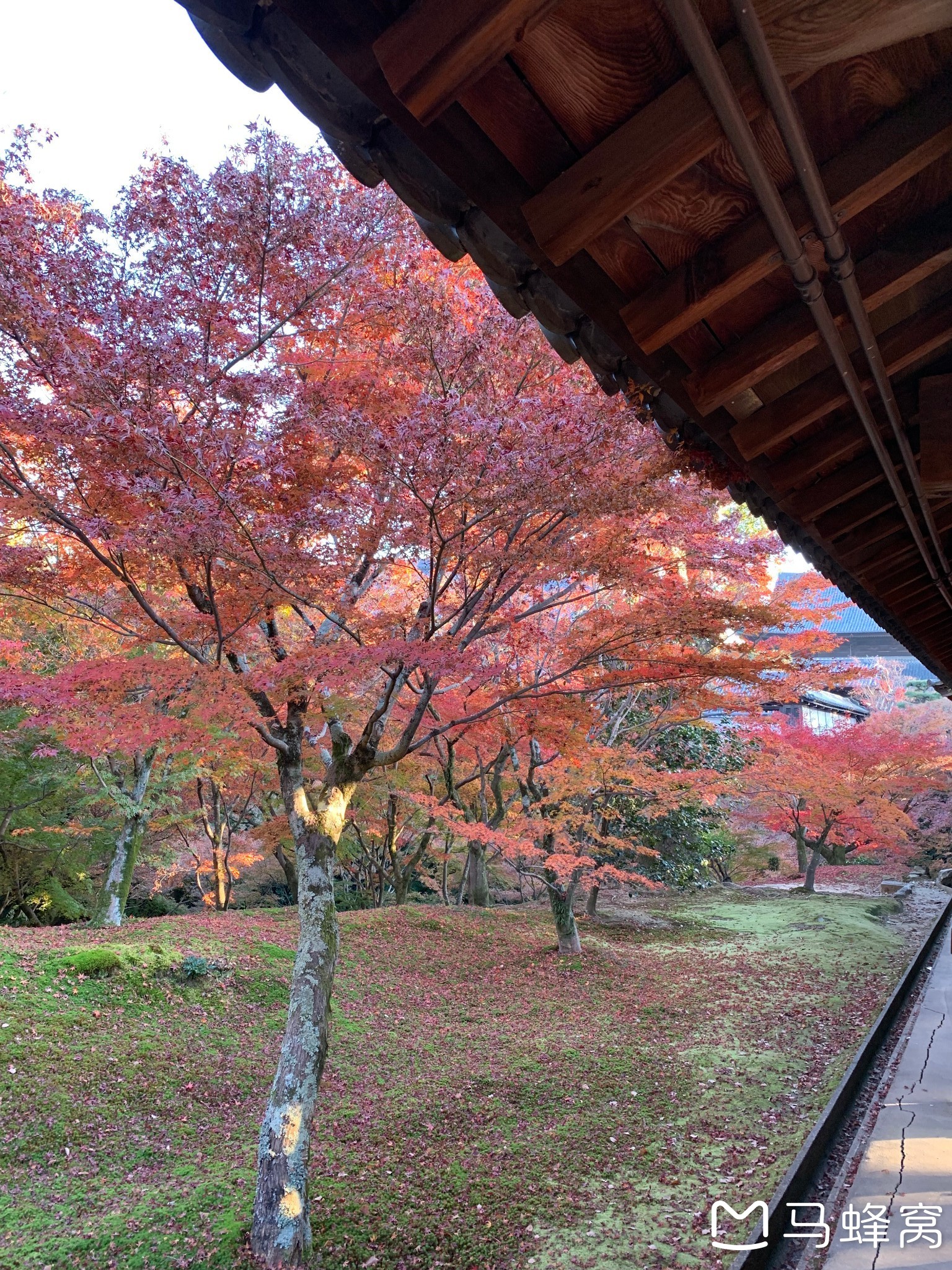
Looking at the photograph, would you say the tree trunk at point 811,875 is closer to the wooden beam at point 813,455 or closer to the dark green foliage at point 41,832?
the dark green foliage at point 41,832

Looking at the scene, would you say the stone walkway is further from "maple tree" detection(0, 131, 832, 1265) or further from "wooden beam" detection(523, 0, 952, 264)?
"wooden beam" detection(523, 0, 952, 264)

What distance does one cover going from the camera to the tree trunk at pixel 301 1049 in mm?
4137

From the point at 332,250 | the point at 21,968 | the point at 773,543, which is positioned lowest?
the point at 21,968

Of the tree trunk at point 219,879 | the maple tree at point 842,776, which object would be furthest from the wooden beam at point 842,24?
the tree trunk at point 219,879

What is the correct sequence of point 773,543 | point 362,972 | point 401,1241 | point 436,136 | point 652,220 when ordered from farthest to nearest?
point 362,972, point 773,543, point 401,1241, point 652,220, point 436,136

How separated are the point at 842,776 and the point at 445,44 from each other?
635 inches

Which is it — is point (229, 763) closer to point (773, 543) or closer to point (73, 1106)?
point (73, 1106)

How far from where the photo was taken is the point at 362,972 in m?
9.74

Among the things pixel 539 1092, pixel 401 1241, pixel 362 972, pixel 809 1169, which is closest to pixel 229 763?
pixel 362 972

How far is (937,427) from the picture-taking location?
2.09 metres

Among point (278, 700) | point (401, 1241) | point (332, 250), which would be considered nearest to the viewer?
point (401, 1241)

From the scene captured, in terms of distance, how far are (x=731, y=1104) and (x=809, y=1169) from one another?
1408mm

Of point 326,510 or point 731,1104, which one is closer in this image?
point 326,510

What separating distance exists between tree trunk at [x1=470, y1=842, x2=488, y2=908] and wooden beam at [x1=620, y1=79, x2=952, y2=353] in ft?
45.7
